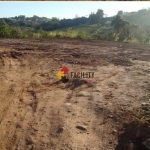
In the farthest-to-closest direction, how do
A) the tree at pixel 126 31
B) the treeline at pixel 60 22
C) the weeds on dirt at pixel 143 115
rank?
the treeline at pixel 60 22 < the tree at pixel 126 31 < the weeds on dirt at pixel 143 115

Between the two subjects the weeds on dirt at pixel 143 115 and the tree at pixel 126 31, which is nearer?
the weeds on dirt at pixel 143 115

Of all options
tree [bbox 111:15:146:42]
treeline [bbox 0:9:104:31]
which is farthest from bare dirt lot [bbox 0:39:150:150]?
treeline [bbox 0:9:104:31]

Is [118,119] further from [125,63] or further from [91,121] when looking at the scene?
[125,63]

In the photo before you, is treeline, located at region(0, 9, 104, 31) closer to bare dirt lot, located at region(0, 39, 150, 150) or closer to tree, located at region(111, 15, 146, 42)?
tree, located at region(111, 15, 146, 42)

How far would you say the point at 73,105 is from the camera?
3973 mm

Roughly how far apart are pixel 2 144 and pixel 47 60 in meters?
4.51

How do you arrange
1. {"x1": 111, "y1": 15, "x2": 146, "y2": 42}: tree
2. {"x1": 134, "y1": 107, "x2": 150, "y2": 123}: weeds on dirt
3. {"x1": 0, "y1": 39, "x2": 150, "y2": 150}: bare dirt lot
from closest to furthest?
{"x1": 0, "y1": 39, "x2": 150, "y2": 150}: bare dirt lot, {"x1": 134, "y1": 107, "x2": 150, "y2": 123}: weeds on dirt, {"x1": 111, "y1": 15, "x2": 146, "y2": 42}: tree

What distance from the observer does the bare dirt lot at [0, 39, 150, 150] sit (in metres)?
3.00

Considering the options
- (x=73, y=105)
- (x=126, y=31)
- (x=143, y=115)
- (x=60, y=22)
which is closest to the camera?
(x=143, y=115)

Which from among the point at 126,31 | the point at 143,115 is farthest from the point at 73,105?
the point at 126,31

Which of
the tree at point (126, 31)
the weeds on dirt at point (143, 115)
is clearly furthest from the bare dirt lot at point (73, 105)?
the tree at point (126, 31)

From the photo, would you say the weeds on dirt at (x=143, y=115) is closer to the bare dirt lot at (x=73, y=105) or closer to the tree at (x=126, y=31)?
the bare dirt lot at (x=73, y=105)

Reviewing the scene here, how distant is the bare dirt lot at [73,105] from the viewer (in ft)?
9.84

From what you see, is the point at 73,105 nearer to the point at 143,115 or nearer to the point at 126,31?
the point at 143,115
